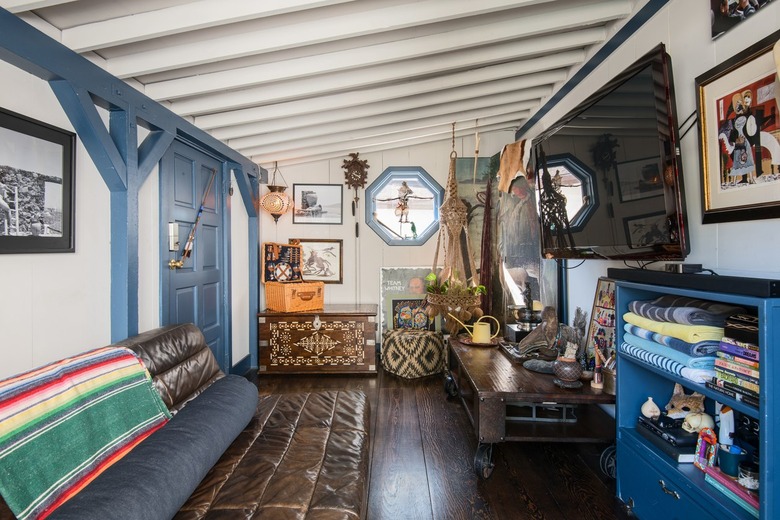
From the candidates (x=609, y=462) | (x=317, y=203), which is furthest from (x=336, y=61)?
(x=609, y=462)

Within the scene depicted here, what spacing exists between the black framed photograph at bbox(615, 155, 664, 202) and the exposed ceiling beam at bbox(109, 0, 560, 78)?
3.17 ft

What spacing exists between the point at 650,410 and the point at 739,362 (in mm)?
631

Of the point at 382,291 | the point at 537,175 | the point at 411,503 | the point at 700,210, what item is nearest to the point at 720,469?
the point at 700,210

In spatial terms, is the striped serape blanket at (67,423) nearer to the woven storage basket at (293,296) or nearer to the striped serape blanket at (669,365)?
the striped serape blanket at (669,365)

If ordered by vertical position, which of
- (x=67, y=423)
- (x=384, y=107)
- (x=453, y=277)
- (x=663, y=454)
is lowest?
(x=663, y=454)

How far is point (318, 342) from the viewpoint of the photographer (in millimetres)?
4078

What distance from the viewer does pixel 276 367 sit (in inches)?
162

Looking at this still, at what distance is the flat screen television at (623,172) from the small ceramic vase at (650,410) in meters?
0.65

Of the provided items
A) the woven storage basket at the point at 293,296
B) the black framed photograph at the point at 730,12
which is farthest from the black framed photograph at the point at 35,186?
the black framed photograph at the point at 730,12

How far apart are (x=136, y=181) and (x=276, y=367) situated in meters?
2.39

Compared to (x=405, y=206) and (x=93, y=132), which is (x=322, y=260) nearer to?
(x=405, y=206)

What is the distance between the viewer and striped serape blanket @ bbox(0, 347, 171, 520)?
109 centimetres

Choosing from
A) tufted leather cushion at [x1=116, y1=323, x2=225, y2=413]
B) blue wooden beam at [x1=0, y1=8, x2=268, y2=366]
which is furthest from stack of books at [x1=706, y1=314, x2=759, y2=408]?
blue wooden beam at [x1=0, y1=8, x2=268, y2=366]

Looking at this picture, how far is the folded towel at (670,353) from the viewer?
57.2 inches
